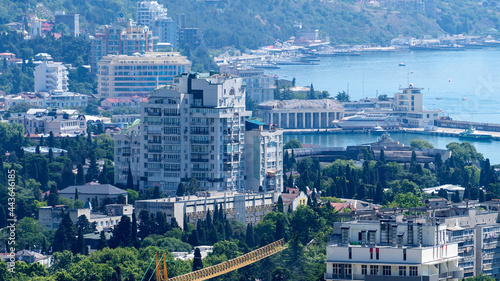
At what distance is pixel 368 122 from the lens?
131 m

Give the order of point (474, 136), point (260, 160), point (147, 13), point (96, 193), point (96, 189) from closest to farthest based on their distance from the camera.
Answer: point (96, 193) → point (96, 189) → point (260, 160) → point (474, 136) → point (147, 13)

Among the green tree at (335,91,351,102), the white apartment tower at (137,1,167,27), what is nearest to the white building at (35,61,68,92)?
the green tree at (335,91,351,102)

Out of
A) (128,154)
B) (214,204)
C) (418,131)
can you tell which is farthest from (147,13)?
(214,204)

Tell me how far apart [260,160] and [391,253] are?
38.2 metres

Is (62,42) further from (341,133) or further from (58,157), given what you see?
(58,157)

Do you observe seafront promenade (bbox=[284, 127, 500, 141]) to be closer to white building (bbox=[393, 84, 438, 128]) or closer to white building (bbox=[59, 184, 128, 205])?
white building (bbox=[393, 84, 438, 128])

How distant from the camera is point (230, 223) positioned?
6388 cm

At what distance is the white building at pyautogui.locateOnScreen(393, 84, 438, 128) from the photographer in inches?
5123

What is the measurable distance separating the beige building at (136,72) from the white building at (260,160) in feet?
182

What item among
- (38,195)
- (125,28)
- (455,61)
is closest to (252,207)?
(38,195)

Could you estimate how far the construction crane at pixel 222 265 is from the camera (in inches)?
1892

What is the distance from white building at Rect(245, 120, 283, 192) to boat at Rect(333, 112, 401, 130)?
185 ft

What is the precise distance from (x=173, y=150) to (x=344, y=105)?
6482cm

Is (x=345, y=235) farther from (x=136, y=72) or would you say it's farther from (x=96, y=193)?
(x=136, y=72)
